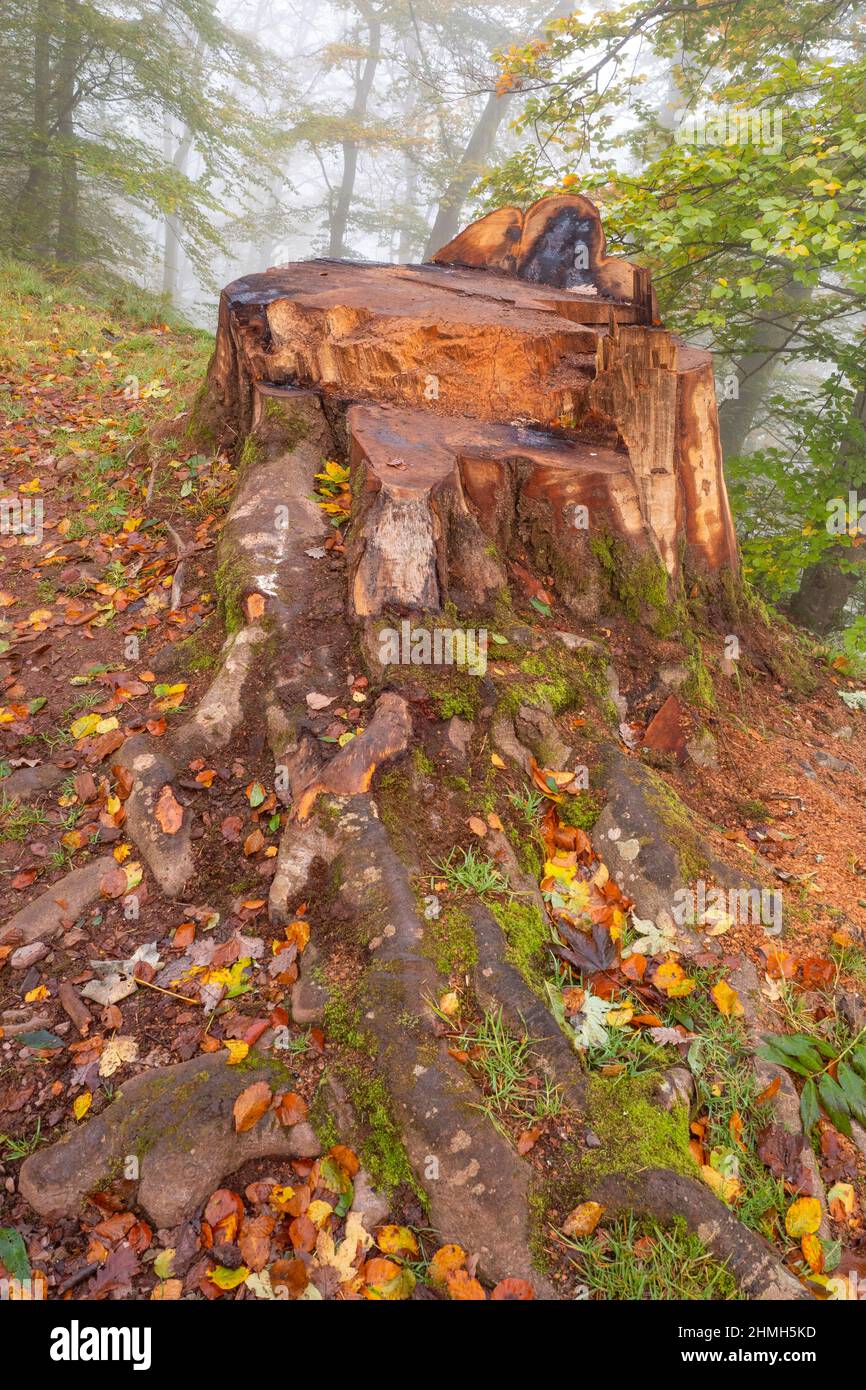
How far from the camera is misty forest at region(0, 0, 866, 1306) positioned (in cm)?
191

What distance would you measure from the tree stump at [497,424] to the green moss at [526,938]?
129 centimetres

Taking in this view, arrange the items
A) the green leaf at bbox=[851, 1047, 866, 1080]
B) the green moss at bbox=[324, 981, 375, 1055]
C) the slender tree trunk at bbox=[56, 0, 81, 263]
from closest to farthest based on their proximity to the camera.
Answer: the green moss at bbox=[324, 981, 375, 1055] → the green leaf at bbox=[851, 1047, 866, 1080] → the slender tree trunk at bbox=[56, 0, 81, 263]

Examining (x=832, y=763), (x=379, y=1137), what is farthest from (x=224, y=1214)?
(x=832, y=763)

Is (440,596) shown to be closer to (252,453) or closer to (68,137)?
(252,453)

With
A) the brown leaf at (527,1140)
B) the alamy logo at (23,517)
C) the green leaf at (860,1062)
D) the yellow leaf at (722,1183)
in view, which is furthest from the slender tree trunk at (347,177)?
the yellow leaf at (722,1183)

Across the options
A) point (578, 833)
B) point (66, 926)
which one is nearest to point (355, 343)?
point (578, 833)

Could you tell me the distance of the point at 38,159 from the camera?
1037 cm

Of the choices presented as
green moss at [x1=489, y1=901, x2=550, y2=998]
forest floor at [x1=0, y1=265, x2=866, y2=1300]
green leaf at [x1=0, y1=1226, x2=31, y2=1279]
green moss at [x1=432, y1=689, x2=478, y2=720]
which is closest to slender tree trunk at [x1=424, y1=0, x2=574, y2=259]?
forest floor at [x1=0, y1=265, x2=866, y2=1300]

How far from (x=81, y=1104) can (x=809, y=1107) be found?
2165mm

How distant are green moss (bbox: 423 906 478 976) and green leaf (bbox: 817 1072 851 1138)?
1151mm

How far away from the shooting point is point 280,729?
2.83m

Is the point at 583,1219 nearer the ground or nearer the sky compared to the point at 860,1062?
nearer the ground

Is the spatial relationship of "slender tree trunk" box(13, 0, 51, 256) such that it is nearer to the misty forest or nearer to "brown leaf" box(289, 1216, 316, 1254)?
the misty forest

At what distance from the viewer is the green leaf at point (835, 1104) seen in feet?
7.25
